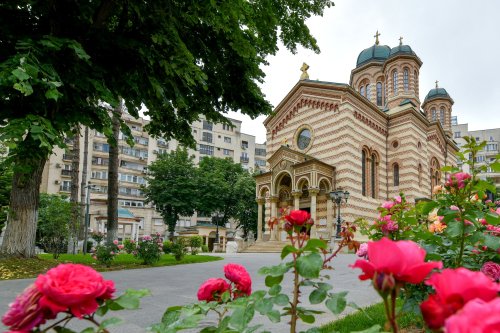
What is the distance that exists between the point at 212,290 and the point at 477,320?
1.46 metres

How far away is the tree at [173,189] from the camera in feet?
128

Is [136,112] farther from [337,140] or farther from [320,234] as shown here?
[337,140]

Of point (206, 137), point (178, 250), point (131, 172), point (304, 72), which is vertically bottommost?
point (178, 250)

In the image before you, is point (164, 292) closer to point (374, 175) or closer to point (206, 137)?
point (374, 175)

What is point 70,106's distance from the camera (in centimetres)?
809

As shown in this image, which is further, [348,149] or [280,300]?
[348,149]

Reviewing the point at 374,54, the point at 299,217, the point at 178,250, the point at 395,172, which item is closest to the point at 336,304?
the point at 299,217

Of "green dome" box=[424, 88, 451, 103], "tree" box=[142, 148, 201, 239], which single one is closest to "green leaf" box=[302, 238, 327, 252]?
"tree" box=[142, 148, 201, 239]

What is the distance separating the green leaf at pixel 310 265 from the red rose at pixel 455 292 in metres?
0.81

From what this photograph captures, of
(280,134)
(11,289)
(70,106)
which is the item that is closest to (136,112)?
(70,106)

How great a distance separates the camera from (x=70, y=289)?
107cm

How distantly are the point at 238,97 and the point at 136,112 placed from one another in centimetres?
299

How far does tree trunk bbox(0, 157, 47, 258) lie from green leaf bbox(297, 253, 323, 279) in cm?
948

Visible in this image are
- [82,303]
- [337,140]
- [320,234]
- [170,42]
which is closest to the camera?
[82,303]
